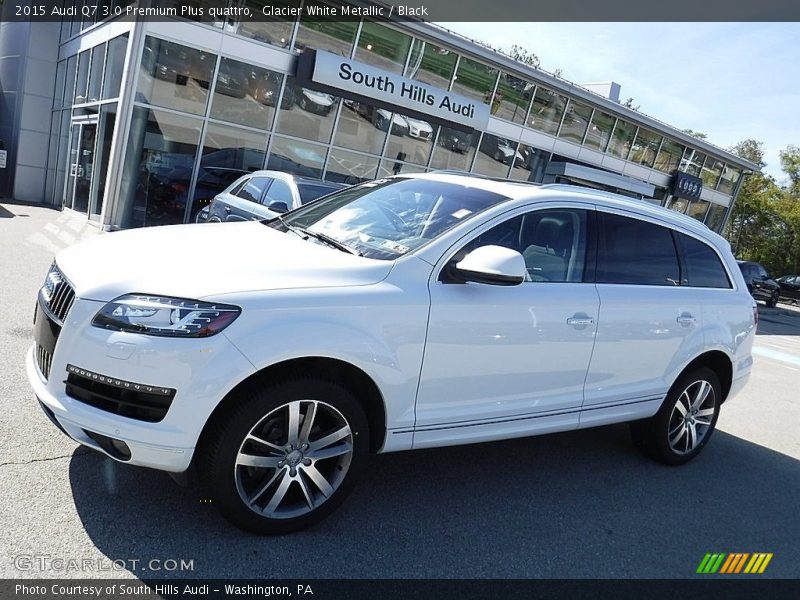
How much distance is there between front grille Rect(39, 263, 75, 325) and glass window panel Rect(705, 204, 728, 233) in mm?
32314

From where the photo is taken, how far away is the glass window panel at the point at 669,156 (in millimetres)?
25984

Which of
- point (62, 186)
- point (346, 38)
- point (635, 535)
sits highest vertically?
point (346, 38)

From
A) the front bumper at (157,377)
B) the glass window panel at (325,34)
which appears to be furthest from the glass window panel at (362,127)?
the front bumper at (157,377)

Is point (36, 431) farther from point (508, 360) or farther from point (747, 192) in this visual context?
point (747, 192)

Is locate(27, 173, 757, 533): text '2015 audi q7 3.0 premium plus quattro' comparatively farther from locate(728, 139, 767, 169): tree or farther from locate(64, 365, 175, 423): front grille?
locate(728, 139, 767, 169): tree

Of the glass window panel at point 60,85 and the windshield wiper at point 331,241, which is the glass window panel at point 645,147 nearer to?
the glass window panel at point 60,85

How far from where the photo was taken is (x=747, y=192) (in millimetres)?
45969

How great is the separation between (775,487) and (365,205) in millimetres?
3634

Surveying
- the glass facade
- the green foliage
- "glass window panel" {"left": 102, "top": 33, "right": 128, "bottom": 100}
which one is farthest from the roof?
the green foliage

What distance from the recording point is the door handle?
363cm

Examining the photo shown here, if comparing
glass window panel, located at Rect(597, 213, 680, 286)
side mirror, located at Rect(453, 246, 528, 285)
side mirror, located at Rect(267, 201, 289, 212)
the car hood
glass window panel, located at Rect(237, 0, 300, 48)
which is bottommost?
side mirror, located at Rect(267, 201, 289, 212)

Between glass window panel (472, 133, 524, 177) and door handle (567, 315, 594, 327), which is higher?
glass window panel (472, 133, 524, 177)

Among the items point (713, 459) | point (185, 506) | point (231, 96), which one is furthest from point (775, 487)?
point (231, 96)

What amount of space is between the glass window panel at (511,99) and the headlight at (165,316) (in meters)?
17.6
